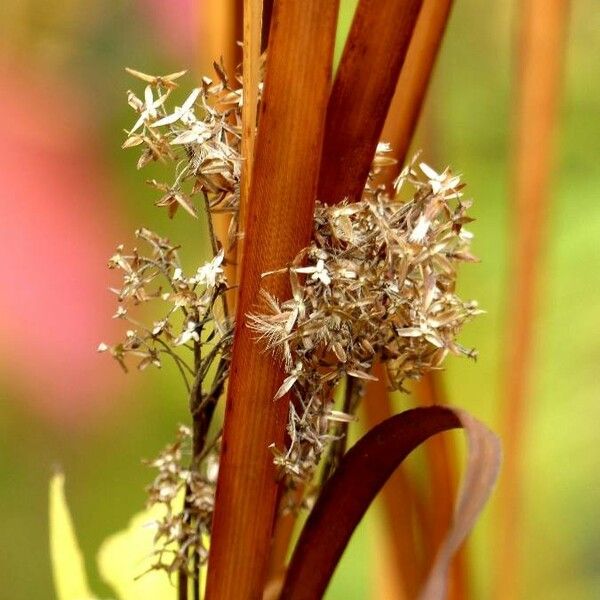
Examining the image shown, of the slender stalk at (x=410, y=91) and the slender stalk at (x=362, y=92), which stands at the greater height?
the slender stalk at (x=410, y=91)

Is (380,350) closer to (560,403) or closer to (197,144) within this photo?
(197,144)

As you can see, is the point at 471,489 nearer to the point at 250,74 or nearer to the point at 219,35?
the point at 250,74

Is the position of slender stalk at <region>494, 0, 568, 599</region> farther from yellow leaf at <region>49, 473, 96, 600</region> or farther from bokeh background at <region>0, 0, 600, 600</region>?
yellow leaf at <region>49, 473, 96, 600</region>

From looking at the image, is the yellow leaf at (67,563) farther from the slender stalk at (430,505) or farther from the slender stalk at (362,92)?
the slender stalk at (362,92)

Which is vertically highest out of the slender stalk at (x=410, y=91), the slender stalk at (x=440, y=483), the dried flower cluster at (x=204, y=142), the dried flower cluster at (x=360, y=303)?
the slender stalk at (x=410, y=91)

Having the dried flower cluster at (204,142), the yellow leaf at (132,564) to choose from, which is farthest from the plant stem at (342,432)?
the yellow leaf at (132,564)

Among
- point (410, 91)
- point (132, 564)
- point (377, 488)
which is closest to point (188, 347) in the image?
point (377, 488)

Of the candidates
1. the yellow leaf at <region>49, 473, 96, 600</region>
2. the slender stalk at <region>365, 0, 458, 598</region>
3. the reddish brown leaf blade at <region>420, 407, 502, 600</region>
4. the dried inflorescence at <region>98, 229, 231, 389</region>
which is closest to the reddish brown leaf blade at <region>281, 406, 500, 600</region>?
the reddish brown leaf blade at <region>420, 407, 502, 600</region>
